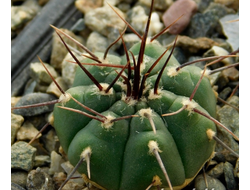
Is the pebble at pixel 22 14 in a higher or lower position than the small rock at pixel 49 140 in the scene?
higher

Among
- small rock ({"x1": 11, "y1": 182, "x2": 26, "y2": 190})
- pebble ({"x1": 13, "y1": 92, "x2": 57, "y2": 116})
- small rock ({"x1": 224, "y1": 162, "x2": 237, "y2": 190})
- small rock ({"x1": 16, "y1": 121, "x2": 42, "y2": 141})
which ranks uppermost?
pebble ({"x1": 13, "y1": 92, "x2": 57, "y2": 116})

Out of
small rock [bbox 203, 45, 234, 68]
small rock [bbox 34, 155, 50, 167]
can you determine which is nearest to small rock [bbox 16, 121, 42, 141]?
small rock [bbox 34, 155, 50, 167]

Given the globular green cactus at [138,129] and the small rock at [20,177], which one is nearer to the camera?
the globular green cactus at [138,129]

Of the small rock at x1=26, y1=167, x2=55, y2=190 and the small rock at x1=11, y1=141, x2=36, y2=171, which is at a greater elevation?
the small rock at x1=11, y1=141, x2=36, y2=171

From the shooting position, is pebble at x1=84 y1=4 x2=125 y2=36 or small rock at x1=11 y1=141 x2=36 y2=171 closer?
small rock at x1=11 y1=141 x2=36 y2=171

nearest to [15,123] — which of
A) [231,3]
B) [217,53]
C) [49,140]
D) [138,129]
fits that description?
[49,140]

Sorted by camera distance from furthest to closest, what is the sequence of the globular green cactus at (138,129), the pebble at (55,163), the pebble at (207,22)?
1. the pebble at (207,22)
2. the pebble at (55,163)
3. the globular green cactus at (138,129)

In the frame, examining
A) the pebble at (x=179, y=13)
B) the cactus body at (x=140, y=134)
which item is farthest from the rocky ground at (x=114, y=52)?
the cactus body at (x=140, y=134)

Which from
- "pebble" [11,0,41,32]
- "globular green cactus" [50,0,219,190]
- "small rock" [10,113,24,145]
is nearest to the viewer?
"globular green cactus" [50,0,219,190]

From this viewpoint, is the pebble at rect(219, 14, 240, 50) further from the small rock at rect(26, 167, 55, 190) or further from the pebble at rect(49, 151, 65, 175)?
the small rock at rect(26, 167, 55, 190)

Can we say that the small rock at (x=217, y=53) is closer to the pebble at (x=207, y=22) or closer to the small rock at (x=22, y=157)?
the pebble at (x=207, y=22)
